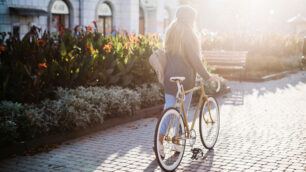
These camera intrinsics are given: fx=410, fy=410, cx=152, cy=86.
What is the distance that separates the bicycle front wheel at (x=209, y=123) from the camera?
5684 mm

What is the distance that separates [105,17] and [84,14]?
3.31 meters

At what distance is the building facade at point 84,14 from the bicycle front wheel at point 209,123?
34.7 ft

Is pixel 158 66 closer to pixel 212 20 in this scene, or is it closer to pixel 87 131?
pixel 87 131

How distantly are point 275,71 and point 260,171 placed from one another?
44.5 ft

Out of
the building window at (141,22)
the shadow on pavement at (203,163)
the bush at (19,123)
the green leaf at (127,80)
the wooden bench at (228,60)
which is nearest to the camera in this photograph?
the shadow on pavement at (203,163)

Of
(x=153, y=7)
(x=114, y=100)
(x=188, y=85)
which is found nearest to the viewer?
(x=188, y=85)

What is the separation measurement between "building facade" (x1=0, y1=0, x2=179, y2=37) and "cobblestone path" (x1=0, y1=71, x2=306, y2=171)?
9.30 metres

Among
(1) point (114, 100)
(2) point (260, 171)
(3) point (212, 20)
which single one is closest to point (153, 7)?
(3) point (212, 20)

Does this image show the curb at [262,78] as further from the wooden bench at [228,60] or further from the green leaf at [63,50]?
the green leaf at [63,50]

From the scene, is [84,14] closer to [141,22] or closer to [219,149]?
[141,22]

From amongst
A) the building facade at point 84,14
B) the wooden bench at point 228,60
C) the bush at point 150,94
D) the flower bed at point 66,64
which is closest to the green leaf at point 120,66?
the flower bed at point 66,64

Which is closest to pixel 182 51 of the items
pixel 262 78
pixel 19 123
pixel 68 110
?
pixel 68 110

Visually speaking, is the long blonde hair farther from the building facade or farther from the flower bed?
the building facade

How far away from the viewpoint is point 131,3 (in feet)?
100
